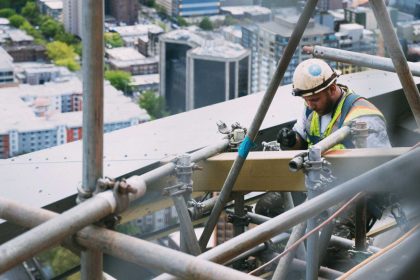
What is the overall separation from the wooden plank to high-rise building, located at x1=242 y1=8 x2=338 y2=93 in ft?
0.64

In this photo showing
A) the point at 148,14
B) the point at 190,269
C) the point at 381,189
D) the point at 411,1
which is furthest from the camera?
the point at 148,14

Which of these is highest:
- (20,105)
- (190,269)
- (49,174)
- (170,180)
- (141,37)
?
(190,269)

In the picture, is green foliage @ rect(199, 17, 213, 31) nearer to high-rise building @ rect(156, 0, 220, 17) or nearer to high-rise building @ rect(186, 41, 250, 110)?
high-rise building @ rect(156, 0, 220, 17)

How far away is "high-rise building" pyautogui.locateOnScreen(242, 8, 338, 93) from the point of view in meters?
3.32

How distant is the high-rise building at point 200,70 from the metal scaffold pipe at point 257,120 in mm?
12787

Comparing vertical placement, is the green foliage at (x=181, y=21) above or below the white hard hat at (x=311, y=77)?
below

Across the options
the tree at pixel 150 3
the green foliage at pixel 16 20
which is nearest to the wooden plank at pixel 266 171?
the tree at pixel 150 3

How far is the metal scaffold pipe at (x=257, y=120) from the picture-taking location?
76.0 inches

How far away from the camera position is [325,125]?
2662 mm

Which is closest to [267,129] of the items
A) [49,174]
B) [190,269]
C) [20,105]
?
[49,174]

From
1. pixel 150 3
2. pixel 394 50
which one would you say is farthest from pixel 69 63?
pixel 394 50

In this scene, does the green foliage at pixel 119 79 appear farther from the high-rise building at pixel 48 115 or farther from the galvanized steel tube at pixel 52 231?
the galvanized steel tube at pixel 52 231

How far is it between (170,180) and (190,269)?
0.76 metres

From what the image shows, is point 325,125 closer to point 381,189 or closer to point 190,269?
point 381,189
